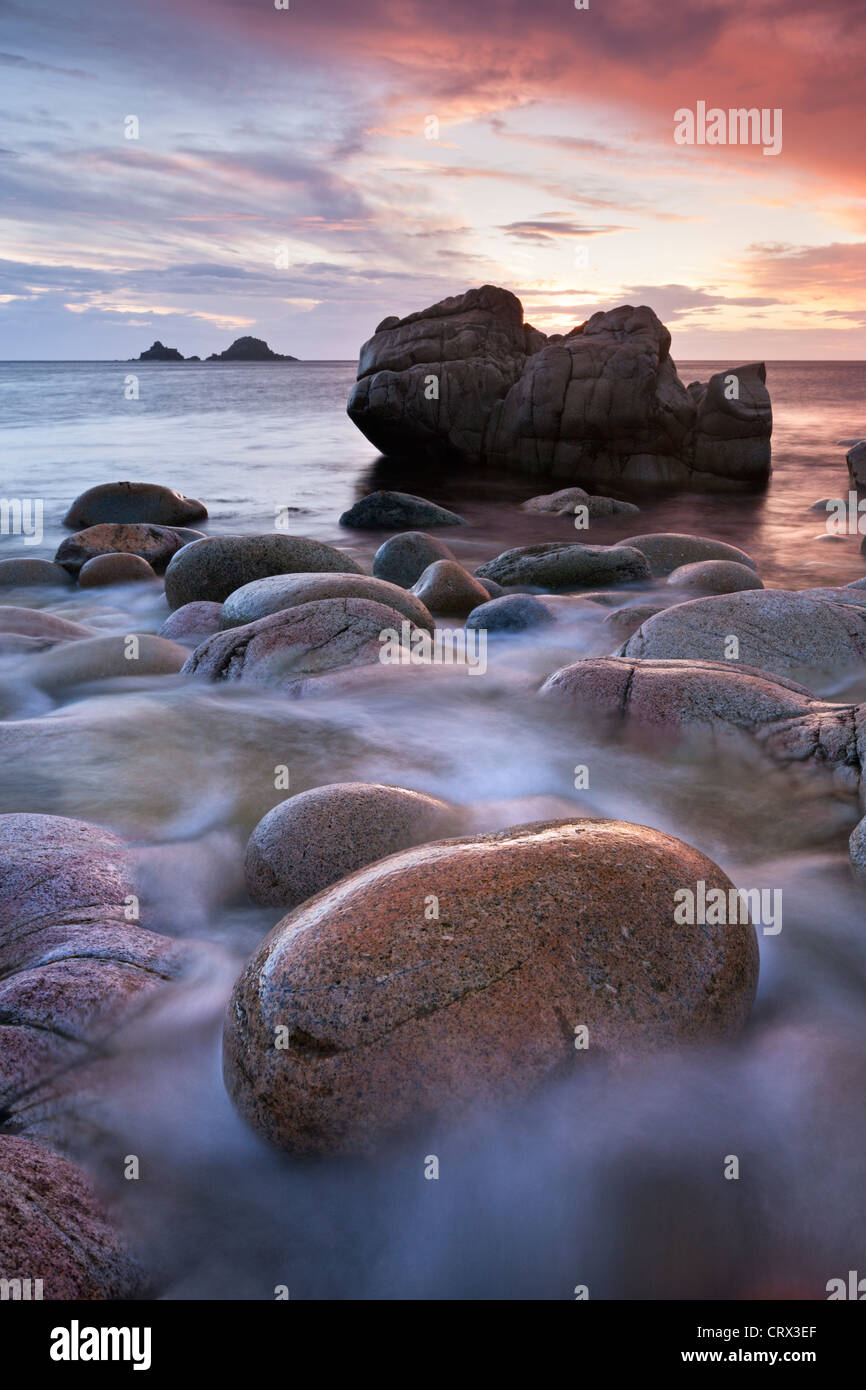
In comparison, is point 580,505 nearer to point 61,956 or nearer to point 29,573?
point 29,573

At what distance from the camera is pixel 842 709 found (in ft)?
16.5

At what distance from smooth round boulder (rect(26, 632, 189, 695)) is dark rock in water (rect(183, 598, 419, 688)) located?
33 cm

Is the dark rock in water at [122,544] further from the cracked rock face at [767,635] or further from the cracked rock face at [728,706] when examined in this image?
the cracked rock face at [728,706]

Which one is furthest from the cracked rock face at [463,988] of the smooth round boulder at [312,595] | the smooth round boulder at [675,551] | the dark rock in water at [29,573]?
the dark rock in water at [29,573]

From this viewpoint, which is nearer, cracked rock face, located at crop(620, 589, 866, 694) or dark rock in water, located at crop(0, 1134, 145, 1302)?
dark rock in water, located at crop(0, 1134, 145, 1302)

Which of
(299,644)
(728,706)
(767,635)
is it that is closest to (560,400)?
(767,635)

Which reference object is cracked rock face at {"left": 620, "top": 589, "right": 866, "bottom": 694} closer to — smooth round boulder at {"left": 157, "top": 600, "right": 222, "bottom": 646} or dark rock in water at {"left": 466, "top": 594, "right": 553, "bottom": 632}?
dark rock in water at {"left": 466, "top": 594, "right": 553, "bottom": 632}

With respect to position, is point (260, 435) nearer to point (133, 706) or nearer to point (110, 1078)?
point (133, 706)

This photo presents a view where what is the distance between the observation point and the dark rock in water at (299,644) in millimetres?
6695

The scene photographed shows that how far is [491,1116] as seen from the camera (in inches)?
97.0

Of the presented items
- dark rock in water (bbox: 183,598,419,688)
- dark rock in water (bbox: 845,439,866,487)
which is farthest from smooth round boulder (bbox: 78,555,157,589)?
dark rock in water (bbox: 845,439,866,487)

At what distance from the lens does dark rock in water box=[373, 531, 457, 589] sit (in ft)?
37.7

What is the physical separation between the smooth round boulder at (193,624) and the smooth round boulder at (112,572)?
10.4ft
